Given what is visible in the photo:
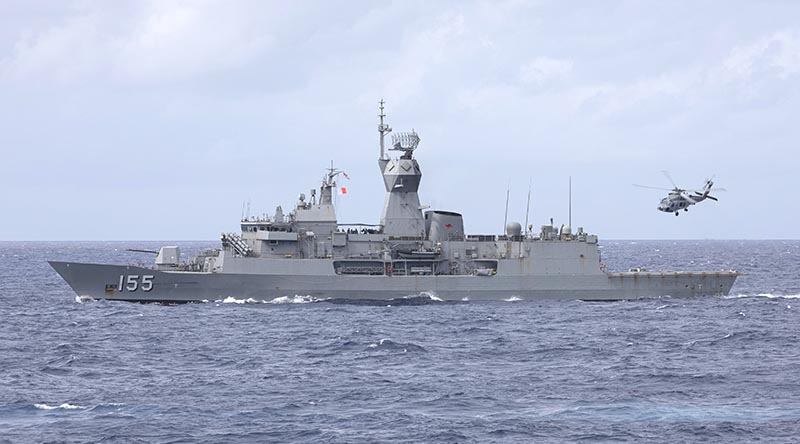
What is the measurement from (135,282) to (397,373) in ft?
61.5

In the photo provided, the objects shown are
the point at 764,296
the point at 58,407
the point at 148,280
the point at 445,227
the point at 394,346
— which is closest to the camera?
the point at 58,407

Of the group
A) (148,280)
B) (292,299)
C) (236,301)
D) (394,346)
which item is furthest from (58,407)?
(292,299)

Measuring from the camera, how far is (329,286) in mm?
43062

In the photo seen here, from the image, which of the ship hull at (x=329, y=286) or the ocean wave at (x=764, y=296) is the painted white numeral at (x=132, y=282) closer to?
the ship hull at (x=329, y=286)

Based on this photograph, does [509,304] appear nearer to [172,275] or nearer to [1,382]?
[172,275]

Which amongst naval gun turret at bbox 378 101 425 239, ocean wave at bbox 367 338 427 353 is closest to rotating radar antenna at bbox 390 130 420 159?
naval gun turret at bbox 378 101 425 239

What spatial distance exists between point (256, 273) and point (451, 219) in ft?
31.1

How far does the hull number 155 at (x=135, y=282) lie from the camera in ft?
139

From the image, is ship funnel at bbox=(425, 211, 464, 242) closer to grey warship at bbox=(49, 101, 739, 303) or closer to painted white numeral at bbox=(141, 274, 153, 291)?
grey warship at bbox=(49, 101, 739, 303)

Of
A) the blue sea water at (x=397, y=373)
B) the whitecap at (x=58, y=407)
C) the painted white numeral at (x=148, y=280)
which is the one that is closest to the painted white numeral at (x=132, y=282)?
the painted white numeral at (x=148, y=280)

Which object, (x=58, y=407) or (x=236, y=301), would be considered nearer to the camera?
(x=58, y=407)

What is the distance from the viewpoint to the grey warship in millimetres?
42562

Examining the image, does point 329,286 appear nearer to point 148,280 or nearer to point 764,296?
point 148,280

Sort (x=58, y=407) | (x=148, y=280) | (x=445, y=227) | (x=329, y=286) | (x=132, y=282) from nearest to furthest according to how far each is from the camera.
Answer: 1. (x=58, y=407)
2. (x=148, y=280)
3. (x=132, y=282)
4. (x=329, y=286)
5. (x=445, y=227)
